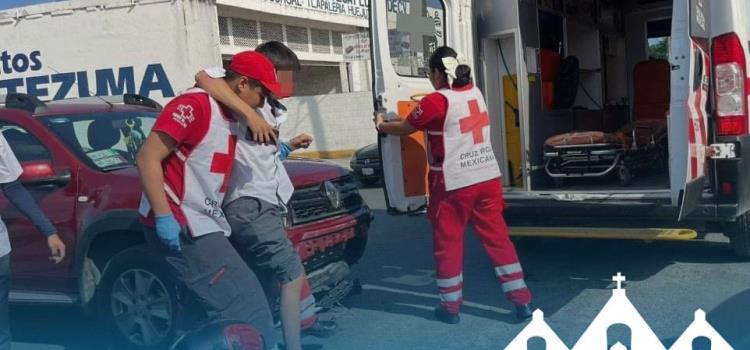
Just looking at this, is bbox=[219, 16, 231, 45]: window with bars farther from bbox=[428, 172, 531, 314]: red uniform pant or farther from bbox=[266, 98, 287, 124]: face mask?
bbox=[266, 98, 287, 124]: face mask

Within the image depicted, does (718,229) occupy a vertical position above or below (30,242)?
below

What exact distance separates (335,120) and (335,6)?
6617mm

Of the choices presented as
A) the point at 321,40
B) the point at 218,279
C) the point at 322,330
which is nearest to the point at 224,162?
the point at 218,279

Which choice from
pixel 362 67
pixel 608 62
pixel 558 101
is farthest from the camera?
pixel 362 67

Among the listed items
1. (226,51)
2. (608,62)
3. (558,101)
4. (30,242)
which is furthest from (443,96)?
(226,51)

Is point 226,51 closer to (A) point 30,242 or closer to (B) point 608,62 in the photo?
(B) point 608,62

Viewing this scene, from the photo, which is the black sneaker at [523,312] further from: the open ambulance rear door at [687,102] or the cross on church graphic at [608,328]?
the open ambulance rear door at [687,102]

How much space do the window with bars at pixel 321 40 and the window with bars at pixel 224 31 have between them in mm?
4297

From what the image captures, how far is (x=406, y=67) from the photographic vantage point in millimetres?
6164

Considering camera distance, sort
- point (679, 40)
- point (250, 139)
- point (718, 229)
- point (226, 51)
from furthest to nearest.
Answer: point (226, 51)
point (718, 229)
point (679, 40)
point (250, 139)

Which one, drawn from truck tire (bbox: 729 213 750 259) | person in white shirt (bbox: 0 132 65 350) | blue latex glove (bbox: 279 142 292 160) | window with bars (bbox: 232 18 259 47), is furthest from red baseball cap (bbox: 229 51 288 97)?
window with bars (bbox: 232 18 259 47)

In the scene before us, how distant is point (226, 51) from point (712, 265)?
18.6 meters

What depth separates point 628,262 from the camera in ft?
21.9

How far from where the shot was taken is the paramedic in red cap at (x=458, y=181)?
5105 mm
